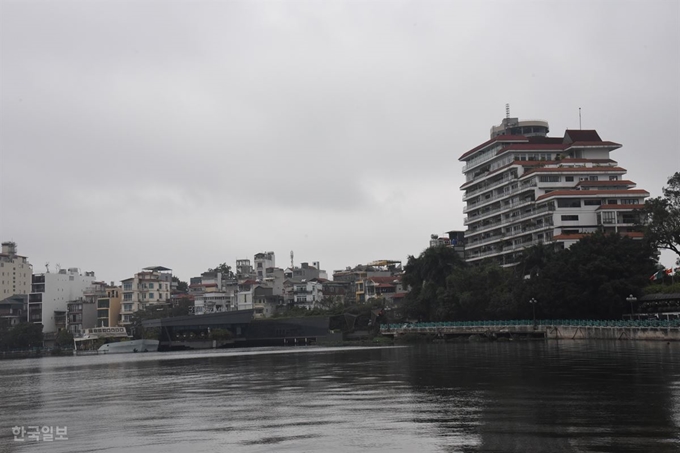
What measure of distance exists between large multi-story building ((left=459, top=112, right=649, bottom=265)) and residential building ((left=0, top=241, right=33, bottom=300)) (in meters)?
104

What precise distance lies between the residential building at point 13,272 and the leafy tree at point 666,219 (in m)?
135

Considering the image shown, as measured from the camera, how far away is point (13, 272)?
554 feet

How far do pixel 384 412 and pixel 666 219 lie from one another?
6965cm

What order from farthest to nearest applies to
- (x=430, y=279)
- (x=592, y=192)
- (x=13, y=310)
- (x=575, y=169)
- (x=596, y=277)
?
1. (x=13, y=310)
2. (x=430, y=279)
3. (x=575, y=169)
4. (x=592, y=192)
5. (x=596, y=277)

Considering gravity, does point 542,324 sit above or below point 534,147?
below

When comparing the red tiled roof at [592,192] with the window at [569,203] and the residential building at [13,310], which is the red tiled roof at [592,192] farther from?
the residential building at [13,310]

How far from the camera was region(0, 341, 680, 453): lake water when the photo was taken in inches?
657

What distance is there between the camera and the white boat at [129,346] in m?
129

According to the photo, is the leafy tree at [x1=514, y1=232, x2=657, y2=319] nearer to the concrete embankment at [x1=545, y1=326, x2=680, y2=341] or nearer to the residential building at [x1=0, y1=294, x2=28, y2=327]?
the concrete embankment at [x1=545, y1=326, x2=680, y2=341]

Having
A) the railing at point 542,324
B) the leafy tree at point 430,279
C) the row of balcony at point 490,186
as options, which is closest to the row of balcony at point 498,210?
the row of balcony at point 490,186

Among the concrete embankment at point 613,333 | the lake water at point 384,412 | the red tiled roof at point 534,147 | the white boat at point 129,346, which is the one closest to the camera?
the lake water at point 384,412

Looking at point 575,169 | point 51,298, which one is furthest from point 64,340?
point 575,169

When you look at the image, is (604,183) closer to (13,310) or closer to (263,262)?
(263,262)

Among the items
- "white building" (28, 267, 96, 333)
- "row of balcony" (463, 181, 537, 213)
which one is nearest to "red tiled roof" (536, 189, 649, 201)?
"row of balcony" (463, 181, 537, 213)
